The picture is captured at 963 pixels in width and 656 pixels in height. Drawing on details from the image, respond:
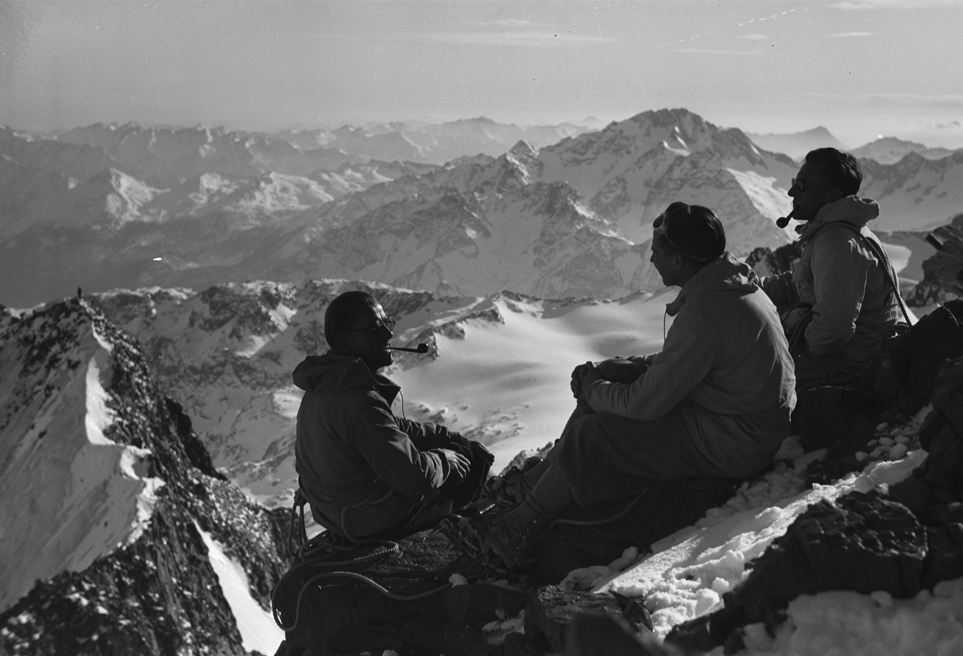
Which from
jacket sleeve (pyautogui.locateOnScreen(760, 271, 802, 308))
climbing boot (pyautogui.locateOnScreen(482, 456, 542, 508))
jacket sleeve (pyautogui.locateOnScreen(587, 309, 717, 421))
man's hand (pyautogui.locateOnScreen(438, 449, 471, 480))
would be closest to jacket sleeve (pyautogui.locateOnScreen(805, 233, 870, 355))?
jacket sleeve (pyautogui.locateOnScreen(760, 271, 802, 308))

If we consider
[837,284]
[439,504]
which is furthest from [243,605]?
[837,284]

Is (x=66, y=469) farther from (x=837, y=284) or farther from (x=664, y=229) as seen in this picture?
(x=837, y=284)

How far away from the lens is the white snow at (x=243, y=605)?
18.4 m

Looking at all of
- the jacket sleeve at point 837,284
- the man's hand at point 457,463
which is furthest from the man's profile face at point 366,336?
the jacket sleeve at point 837,284

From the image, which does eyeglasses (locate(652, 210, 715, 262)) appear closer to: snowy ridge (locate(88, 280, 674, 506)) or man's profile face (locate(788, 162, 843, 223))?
man's profile face (locate(788, 162, 843, 223))

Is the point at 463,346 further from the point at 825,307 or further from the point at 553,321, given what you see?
the point at 825,307

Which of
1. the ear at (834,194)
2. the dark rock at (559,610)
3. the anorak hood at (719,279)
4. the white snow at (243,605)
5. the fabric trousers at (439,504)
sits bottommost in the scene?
the white snow at (243,605)

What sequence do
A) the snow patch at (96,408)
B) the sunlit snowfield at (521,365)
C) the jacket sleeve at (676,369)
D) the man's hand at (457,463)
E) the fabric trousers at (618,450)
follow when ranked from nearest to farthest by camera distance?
the jacket sleeve at (676,369), the fabric trousers at (618,450), the man's hand at (457,463), the snow patch at (96,408), the sunlit snowfield at (521,365)

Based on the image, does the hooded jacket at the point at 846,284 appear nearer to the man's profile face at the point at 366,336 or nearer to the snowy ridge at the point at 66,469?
the man's profile face at the point at 366,336

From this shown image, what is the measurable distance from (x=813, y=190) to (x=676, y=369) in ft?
10.5

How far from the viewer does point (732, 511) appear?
6055 mm

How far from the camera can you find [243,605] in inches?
774

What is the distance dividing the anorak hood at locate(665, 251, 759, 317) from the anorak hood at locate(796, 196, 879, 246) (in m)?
2.15

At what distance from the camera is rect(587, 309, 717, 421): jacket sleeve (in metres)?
5.55
